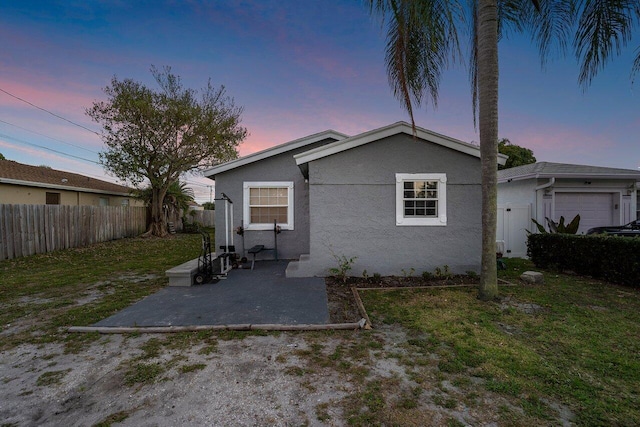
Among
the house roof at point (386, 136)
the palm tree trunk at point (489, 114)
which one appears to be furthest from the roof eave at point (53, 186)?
the palm tree trunk at point (489, 114)

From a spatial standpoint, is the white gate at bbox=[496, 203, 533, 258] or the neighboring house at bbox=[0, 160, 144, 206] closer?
the white gate at bbox=[496, 203, 533, 258]

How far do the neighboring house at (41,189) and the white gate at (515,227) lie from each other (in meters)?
21.1

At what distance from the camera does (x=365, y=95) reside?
1045 cm

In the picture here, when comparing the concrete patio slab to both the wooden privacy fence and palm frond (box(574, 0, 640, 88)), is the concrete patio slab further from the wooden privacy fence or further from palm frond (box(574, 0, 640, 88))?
the wooden privacy fence

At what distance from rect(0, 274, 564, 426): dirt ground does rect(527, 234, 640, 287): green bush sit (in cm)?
603

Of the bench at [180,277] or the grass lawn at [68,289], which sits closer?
the grass lawn at [68,289]

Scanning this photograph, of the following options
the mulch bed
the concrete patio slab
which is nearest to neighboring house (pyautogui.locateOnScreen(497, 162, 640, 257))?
the mulch bed

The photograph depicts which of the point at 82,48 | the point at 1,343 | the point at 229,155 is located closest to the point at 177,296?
the point at 1,343

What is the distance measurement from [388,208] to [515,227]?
6157 millimetres

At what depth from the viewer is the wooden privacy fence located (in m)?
9.45

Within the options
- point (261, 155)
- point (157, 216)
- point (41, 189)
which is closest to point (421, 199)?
point (261, 155)

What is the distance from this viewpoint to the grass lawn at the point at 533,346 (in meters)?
2.34

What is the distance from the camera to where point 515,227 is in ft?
32.3

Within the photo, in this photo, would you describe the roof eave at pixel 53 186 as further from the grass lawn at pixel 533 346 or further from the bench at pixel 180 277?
the grass lawn at pixel 533 346
